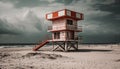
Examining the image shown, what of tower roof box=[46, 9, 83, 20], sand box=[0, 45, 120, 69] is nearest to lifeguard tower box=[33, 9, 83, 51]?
tower roof box=[46, 9, 83, 20]

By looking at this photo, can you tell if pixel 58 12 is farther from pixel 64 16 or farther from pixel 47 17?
pixel 47 17

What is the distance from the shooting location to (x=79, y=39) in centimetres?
3097

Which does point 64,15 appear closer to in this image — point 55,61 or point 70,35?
point 70,35

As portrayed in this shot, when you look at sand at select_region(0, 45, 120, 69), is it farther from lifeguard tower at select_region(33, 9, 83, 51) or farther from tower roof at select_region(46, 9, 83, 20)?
tower roof at select_region(46, 9, 83, 20)

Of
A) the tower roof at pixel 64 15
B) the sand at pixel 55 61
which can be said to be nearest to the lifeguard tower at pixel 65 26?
the tower roof at pixel 64 15

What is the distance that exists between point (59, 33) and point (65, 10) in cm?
566

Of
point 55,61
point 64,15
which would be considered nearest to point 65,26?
point 64,15

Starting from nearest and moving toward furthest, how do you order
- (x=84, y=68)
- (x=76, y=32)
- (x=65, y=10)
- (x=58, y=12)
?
(x=84, y=68) < (x=65, y=10) < (x=58, y=12) < (x=76, y=32)

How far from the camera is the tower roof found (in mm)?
27933

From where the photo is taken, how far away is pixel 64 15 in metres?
27.7

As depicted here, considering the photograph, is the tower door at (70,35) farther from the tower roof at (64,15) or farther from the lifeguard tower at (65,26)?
the tower roof at (64,15)

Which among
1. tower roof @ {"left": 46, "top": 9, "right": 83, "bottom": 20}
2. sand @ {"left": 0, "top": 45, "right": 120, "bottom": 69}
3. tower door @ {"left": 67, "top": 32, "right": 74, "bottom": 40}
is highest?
tower roof @ {"left": 46, "top": 9, "right": 83, "bottom": 20}

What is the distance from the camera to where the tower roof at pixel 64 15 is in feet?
91.6

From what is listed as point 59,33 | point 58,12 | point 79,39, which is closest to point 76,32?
point 79,39
